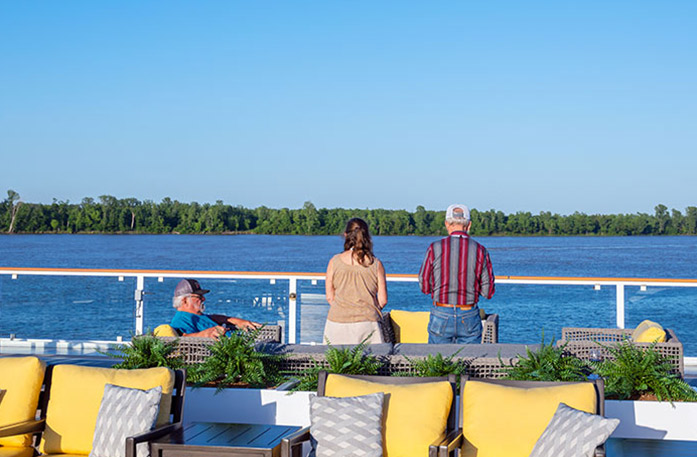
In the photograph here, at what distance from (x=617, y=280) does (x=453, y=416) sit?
3.64 meters

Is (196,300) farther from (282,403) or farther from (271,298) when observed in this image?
(271,298)

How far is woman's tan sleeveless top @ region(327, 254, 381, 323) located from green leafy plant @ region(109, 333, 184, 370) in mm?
984

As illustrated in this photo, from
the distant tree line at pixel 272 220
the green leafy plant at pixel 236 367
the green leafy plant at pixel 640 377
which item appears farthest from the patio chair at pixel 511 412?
the distant tree line at pixel 272 220

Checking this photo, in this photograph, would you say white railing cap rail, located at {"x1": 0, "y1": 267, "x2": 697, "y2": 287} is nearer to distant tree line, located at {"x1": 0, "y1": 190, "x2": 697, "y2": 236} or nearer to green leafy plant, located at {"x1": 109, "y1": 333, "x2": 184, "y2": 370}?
green leafy plant, located at {"x1": 109, "y1": 333, "x2": 184, "y2": 370}

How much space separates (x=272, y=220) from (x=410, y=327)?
59.5 meters

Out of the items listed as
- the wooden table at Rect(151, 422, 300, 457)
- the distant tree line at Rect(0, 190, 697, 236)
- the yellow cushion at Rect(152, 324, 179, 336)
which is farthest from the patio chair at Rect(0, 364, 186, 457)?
the distant tree line at Rect(0, 190, 697, 236)

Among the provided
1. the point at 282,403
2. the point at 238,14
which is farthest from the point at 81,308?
the point at 238,14

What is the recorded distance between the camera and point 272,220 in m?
64.6

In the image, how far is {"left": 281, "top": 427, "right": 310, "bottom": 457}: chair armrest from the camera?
2.81 meters

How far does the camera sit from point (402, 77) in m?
35.8

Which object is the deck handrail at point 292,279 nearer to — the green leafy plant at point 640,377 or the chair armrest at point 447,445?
the green leafy plant at point 640,377

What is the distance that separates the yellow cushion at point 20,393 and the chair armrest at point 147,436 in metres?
0.72

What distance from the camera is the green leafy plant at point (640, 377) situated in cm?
339

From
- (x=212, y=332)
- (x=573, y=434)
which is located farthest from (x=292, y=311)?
(x=573, y=434)
